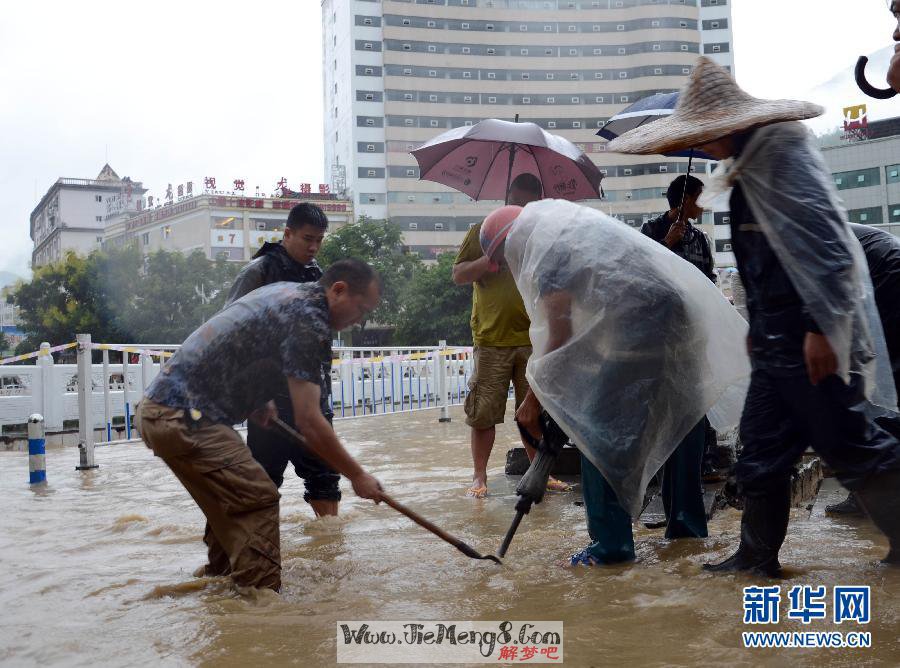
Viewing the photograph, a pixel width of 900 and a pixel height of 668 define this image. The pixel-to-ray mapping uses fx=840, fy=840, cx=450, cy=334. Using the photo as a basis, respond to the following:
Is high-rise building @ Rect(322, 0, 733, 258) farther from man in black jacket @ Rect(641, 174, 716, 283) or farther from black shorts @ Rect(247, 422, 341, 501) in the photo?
black shorts @ Rect(247, 422, 341, 501)

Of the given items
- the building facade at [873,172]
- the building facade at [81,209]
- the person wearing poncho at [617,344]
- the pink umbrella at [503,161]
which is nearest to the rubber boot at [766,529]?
the person wearing poncho at [617,344]

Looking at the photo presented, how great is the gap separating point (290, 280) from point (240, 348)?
1332mm

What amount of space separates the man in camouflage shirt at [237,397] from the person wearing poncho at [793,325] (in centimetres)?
140

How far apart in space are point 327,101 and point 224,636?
77033mm

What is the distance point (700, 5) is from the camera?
73000 millimetres

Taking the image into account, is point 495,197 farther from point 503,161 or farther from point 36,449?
point 36,449

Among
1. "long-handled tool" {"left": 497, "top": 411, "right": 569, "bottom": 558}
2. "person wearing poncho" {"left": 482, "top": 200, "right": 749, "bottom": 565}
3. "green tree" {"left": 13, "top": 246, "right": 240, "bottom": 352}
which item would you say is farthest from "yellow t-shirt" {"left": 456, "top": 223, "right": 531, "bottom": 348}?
"green tree" {"left": 13, "top": 246, "right": 240, "bottom": 352}

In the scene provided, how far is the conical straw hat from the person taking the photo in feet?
9.82

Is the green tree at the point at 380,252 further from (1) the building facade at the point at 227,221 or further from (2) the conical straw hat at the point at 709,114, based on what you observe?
(2) the conical straw hat at the point at 709,114

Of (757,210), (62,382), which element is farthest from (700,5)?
(757,210)

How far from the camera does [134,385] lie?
33.5 feet

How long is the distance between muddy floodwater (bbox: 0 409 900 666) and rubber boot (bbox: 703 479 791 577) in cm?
8

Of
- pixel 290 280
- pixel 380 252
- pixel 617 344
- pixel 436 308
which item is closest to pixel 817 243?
pixel 617 344

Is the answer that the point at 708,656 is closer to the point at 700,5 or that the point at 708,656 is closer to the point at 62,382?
the point at 62,382
